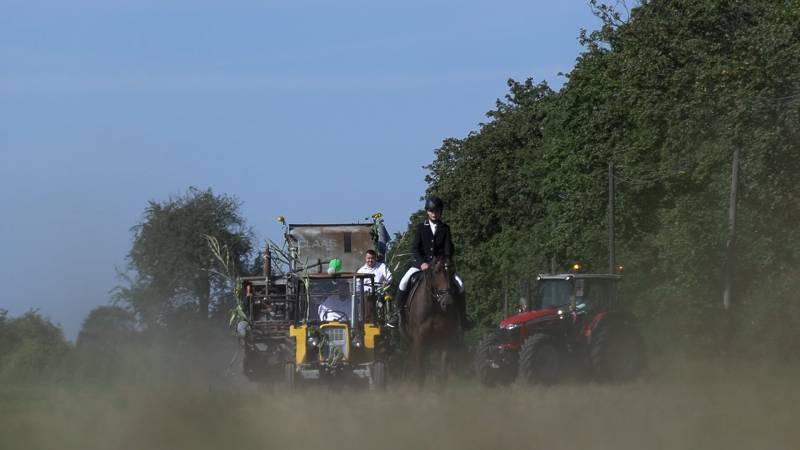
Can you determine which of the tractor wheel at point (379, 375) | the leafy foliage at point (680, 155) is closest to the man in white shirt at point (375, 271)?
the tractor wheel at point (379, 375)

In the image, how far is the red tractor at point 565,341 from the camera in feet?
92.1

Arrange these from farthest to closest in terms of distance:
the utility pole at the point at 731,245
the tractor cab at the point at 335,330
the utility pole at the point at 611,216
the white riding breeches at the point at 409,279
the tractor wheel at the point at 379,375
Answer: the utility pole at the point at 611,216 < the utility pole at the point at 731,245 < the tractor cab at the point at 335,330 < the tractor wheel at the point at 379,375 < the white riding breeches at the point at 409,279

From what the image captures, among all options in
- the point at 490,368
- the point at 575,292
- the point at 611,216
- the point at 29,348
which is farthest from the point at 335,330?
the point at 611,216

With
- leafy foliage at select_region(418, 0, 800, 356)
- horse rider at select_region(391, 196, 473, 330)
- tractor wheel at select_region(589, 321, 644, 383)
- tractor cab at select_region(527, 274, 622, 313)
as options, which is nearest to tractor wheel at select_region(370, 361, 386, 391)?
horse rider at select_region(391, 196, 473, 330)

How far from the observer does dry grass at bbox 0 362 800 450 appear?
13.4m

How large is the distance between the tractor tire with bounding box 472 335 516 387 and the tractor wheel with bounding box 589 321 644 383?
1.80m

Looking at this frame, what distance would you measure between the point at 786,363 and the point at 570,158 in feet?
68.6

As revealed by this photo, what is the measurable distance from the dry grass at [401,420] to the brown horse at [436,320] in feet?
2.53

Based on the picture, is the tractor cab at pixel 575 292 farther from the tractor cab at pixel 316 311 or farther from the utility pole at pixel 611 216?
the utility pole at pixel 611 216

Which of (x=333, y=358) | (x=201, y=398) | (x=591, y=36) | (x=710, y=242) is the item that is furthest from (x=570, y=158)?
(x=201, y=398)

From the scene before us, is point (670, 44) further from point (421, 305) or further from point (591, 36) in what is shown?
point (421, 305)

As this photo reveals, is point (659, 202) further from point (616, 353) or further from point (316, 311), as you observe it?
point (316, 311)

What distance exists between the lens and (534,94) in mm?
79188

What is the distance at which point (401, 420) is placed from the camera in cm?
1513
